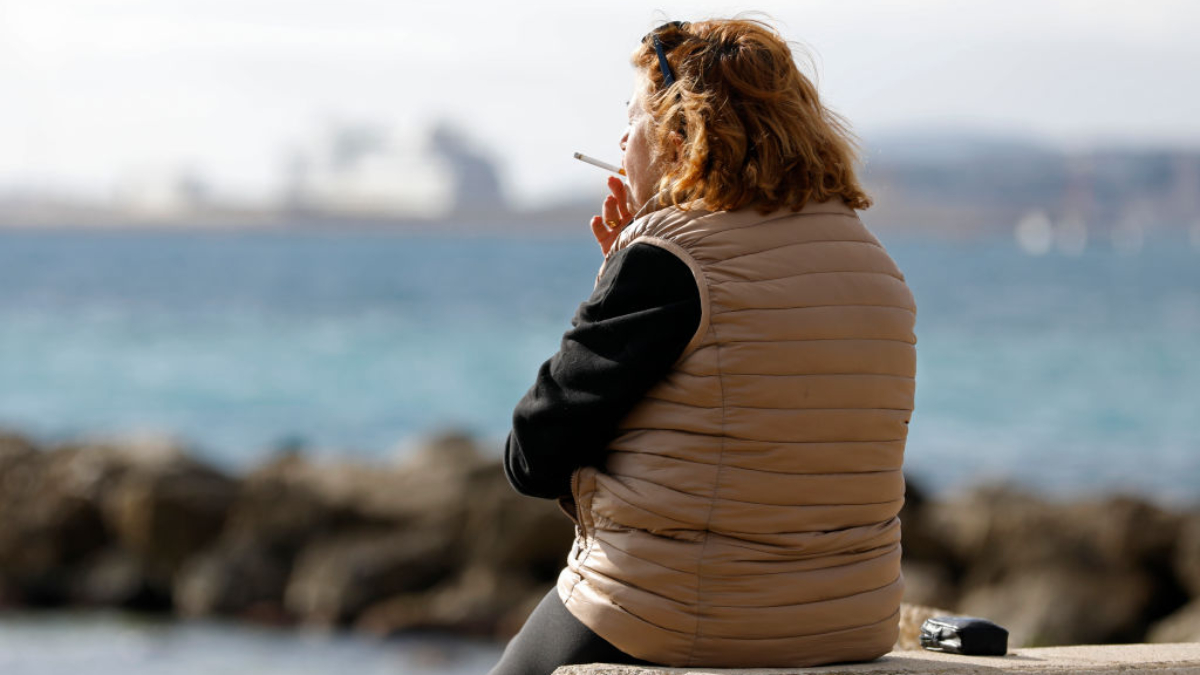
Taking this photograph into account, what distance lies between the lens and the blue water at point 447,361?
1627 centimetres

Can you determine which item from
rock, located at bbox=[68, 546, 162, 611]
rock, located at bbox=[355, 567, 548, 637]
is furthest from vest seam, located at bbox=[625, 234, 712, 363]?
rock, located at bbox=[68, 546, 162, 611]

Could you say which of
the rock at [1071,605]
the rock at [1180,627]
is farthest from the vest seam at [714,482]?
the rock at [1071,605]

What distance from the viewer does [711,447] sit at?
7.16 ft

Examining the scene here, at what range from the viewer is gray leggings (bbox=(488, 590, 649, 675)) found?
2.32m

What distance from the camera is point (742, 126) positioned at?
2.25 m

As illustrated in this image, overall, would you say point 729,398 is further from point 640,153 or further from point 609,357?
point 640,153

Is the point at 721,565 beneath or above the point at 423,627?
above

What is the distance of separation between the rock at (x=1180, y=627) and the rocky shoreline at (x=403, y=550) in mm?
31

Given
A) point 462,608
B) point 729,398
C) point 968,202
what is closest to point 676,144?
point 729,398

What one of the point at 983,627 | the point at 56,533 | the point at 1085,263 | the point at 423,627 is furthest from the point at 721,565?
the point at 1085,263

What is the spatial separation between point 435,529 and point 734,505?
6634mm

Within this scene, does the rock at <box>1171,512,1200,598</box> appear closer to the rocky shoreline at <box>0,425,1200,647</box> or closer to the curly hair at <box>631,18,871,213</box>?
the rocky shoreline at <box>0,425,1200,647</box>

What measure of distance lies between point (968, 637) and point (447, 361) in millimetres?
20742

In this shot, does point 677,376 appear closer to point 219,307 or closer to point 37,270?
point 219,307
